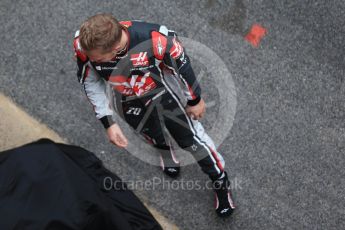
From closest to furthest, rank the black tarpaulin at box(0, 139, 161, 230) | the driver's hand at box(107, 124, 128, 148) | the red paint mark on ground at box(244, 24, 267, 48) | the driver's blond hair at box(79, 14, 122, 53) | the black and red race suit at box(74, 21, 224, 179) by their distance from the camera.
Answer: the black tarpaulin at box(0, 139, 161, 230)
the driver's blond hair at box(79, 14, 122, 53)
the black and red race suit at box(74, 21, 224, 179)
the driver's hand at box(107, 124, 128, 148)
the red paint mark on ground at box(244, 24, 267, 48)

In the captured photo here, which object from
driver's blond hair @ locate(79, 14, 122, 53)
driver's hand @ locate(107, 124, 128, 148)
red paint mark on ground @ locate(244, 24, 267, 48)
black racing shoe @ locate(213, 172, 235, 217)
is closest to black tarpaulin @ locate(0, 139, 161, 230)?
driver's blond hair @ locate(79, 14, 122, 53)

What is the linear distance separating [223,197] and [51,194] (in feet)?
5.58

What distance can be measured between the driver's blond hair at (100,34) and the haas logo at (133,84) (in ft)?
1.15

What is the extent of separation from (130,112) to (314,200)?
5.08 feet

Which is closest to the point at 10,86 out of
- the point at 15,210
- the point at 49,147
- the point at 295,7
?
the point at 49,147

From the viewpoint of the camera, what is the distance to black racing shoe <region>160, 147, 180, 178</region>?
3607mm

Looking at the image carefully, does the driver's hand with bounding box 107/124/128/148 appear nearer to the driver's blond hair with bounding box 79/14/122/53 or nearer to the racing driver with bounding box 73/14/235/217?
the racing driver with bounding box 73/14/235/217

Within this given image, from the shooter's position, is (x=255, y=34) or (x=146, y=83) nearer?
(x=146, y=83)

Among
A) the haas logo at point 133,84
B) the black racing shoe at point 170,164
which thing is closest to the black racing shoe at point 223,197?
the black racing shoe at point 170,164

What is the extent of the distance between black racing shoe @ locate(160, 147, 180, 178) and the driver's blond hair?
1.44m

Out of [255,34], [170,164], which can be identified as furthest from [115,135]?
[255,34]

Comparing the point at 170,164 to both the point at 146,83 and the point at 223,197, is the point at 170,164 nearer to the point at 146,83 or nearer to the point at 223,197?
the point at 223,197

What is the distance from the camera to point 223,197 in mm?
3430

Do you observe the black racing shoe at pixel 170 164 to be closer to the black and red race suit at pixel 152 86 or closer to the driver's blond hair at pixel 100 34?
the black and red race suit at pixel 152 86
